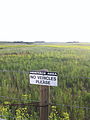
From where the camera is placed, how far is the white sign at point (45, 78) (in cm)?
317

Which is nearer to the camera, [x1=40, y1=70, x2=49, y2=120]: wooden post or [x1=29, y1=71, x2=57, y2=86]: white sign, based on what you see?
[x1=29, y1=71, x2=57, y2=86]: white sign

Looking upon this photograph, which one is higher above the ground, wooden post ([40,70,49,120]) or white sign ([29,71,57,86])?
white sign ([29,71,57,86])

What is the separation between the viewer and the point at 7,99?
5801mm

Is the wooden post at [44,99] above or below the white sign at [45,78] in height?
below

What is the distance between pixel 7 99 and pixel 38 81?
2806 mm

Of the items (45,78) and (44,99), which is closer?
(45,78)

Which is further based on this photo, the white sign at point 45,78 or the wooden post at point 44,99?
the wooden post at point 44,99

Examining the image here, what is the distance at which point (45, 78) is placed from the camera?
3236 mm

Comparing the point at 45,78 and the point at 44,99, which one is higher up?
the point at 45,78

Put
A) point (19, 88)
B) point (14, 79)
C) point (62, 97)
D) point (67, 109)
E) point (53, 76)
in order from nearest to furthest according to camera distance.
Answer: point (53, 76)
point (67, 109)
point (62, 97)
point (19, 88)
point (14, 79)

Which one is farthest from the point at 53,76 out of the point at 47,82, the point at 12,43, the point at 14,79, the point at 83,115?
the point at 12,43

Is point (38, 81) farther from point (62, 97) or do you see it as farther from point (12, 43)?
point (12, 43)

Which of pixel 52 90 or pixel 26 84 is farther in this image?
pixel 26 84

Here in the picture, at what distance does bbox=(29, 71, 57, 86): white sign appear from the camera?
10.4ft
